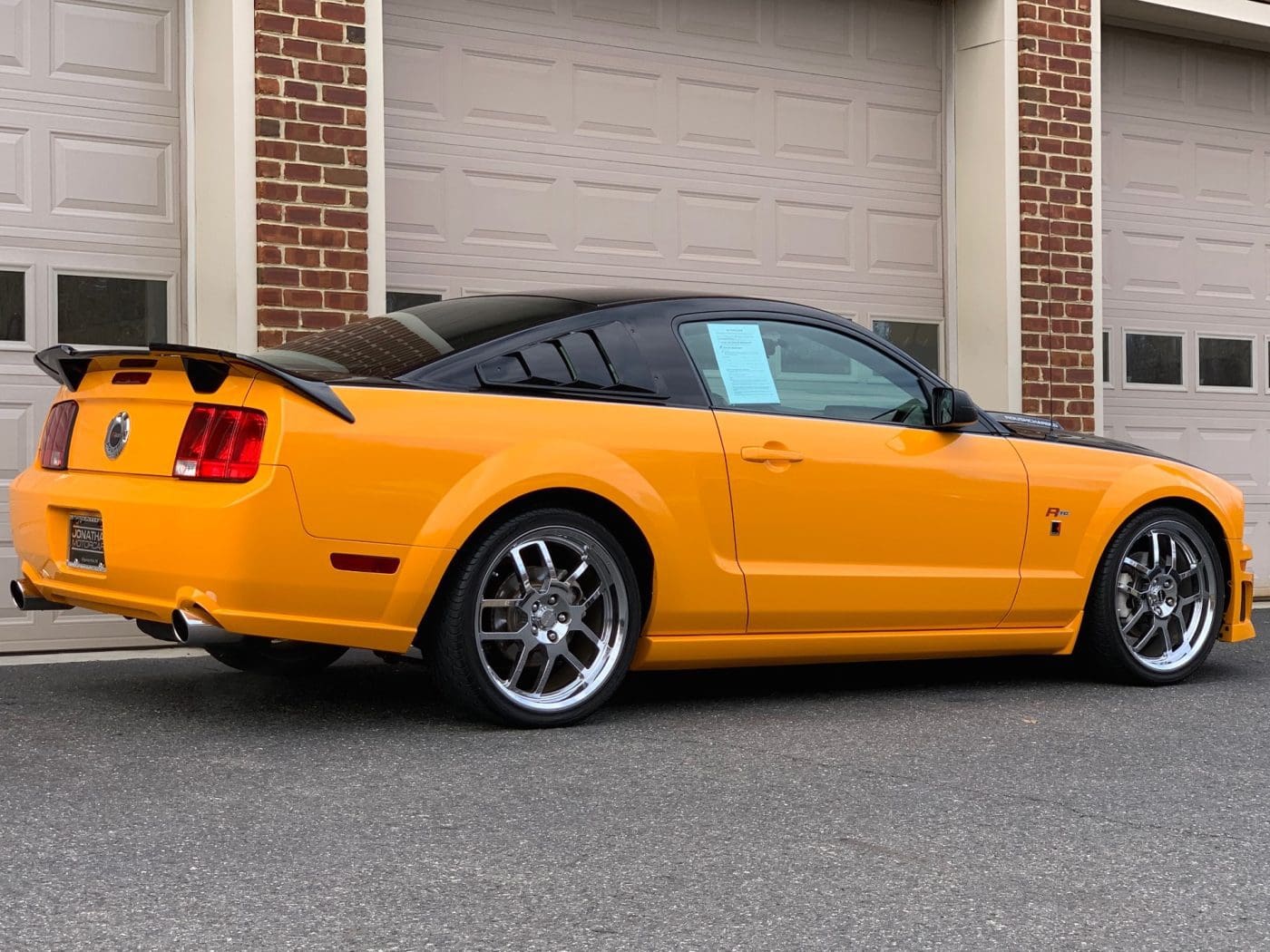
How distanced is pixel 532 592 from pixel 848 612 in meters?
1.25

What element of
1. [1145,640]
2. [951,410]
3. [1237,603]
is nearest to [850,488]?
[951,410]

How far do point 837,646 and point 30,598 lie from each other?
2.69 meters

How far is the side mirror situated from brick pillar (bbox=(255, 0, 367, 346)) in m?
3.08

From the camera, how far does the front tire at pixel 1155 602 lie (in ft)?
20.9

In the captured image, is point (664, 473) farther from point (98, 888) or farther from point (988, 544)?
point (98, 888)

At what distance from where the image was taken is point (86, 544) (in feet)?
16.5

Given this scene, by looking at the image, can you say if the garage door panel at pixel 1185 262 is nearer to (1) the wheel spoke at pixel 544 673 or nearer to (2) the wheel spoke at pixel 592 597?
(2) the wheel spoke at pixel 592 597

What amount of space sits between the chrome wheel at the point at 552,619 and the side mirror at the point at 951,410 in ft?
4.89

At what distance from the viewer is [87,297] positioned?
7.63 meters

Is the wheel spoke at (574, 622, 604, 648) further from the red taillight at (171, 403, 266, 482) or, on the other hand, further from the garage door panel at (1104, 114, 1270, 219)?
the garage door panel at (1104, 114, 1270, 219)

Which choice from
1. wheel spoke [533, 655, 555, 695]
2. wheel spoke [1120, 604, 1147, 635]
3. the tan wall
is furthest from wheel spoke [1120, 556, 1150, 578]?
the tan wall

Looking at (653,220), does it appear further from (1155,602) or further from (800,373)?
(1155,602)

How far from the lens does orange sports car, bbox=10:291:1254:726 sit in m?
4.73

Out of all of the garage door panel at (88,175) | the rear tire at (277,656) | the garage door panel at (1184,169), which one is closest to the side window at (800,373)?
the rear tire at (277,656)
